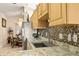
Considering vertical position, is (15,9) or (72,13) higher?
(15,9)

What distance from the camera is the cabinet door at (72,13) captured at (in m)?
1.06

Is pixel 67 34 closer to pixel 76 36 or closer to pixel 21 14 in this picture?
pixel 76 36

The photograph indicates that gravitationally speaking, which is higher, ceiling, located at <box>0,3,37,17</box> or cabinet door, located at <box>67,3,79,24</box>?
ceiling, located at <box>0,3,37,17</box>

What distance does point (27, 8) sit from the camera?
4750 millimetres

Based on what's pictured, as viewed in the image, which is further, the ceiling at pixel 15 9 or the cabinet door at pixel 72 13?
the ceiling at pixel 15 9

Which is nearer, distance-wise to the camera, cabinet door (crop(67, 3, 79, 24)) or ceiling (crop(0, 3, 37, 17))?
cabinet door (crop(67, 3, 79, 24))

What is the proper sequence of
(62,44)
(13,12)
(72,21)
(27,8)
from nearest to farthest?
(72,21) < (62,44) < (13,12) < (27,8)

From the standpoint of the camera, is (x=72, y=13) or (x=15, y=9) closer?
(x=72, y=13)

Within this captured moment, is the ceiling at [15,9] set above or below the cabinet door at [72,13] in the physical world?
above

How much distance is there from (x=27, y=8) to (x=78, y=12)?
3.76 metres

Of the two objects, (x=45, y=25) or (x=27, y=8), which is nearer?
(x=45, y=25)

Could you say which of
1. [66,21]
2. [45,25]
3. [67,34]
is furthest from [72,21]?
[45,25]

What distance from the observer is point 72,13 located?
1.07 meters

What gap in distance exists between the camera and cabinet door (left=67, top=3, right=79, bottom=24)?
1.06 metres
